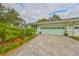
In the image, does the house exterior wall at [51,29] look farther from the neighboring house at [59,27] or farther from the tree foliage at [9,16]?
the tree foliage at [9,16]

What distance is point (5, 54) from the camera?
5.76m

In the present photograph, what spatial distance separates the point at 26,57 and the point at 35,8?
1433 mm

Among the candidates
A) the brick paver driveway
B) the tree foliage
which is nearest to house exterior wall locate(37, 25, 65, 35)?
the brick paver driveway

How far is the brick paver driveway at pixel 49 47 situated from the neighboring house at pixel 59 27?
185mm

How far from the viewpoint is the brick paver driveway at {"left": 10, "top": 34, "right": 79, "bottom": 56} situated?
5.90 m

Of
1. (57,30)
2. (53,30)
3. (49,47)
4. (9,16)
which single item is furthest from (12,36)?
(57,30)

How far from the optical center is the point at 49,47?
6.06 m

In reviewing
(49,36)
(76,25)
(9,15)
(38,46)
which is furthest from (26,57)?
(76,25)

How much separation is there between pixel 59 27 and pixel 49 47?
2.28 feet

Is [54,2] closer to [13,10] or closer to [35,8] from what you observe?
[35,8]

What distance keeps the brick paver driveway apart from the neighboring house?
0.61 feet

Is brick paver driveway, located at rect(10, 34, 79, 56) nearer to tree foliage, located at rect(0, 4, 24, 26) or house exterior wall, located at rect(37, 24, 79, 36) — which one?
house exterior wall, located at rect(37, 24, 79, 36)

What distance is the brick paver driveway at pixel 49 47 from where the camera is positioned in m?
5.90

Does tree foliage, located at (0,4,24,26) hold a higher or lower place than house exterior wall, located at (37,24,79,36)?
higher
